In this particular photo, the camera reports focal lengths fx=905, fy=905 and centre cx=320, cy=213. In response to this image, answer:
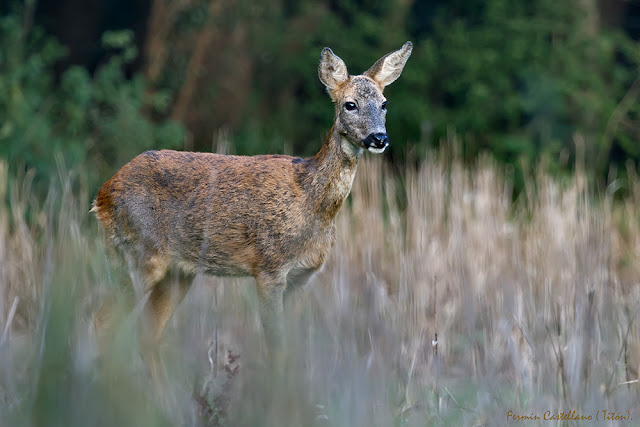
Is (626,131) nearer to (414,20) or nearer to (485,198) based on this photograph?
(414,20)

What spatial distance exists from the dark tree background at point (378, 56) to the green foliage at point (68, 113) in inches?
5.8

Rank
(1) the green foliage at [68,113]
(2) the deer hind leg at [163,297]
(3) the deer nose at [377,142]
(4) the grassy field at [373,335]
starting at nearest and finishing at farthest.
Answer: (4) the grassy field at [373,335] → (3) the deer nose at [377,142] → (2) the deer hind leg at [163,297] → (1) the green foliage at [68,113]

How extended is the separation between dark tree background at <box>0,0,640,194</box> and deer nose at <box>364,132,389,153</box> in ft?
21.8

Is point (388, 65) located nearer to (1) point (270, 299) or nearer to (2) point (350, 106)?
(2) point (350, 106)

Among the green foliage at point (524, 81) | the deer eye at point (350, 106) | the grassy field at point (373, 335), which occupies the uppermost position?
the green foliage at point (524, 81)

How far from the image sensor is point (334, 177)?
16.9 ft

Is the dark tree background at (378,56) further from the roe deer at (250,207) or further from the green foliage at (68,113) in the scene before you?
the roe deer at (250,207)

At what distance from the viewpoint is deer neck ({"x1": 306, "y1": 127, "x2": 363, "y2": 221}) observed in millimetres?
5141

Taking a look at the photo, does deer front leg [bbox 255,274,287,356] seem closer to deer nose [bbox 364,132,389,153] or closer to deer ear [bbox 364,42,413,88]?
deer nose [bbox 364,132,389,153]

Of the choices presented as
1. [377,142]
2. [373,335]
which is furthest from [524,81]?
[373,335]

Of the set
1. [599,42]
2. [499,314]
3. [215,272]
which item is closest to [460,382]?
[499,314]

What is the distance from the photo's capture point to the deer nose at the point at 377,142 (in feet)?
15.5

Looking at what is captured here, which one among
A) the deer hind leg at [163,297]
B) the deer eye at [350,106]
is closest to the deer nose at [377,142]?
the deer eye at [350,106]

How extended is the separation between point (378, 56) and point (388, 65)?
312 inches
